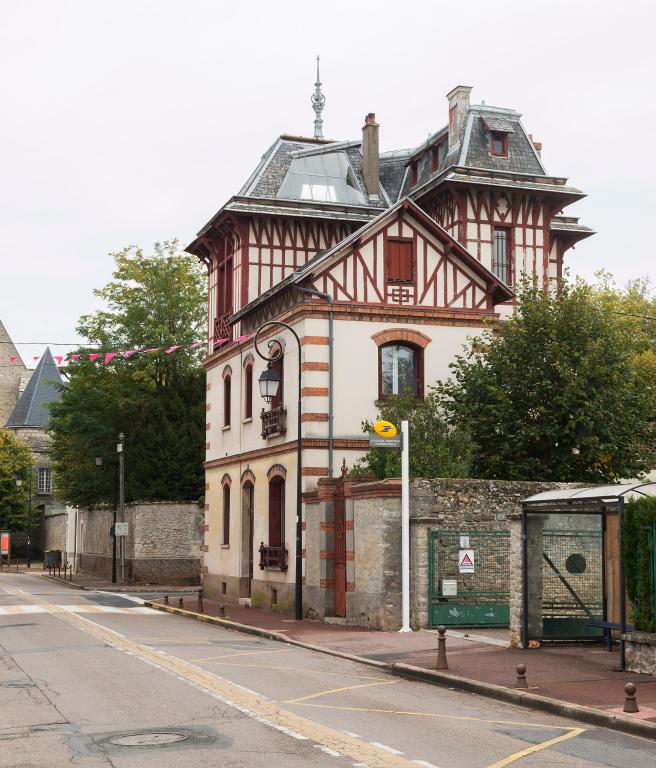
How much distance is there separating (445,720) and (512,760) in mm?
2212

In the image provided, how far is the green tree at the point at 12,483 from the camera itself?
77.2m

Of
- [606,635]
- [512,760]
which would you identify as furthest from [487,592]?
[512,760]

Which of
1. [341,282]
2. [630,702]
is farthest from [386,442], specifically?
[630,702]

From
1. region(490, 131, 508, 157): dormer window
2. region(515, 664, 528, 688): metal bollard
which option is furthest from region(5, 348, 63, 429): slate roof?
region(515, 664, 528, 688): metal bollard

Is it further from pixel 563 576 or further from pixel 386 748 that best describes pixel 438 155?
pixel 386 748

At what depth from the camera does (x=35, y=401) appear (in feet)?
289

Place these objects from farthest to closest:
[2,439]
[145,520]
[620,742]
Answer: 1. [2,439]
2. [145,520]
3. [620,742]

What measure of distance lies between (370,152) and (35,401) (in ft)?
189

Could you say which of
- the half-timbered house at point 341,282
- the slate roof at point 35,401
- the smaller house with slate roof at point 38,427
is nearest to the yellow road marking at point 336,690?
the half-timbered house at point 341,282

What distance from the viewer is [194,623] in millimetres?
25609

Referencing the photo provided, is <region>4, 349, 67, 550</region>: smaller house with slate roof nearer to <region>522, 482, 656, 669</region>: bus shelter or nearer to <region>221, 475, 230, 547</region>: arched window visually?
<region>221, 475, 230, 547</region>: arched window

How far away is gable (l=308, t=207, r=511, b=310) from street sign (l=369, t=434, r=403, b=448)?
637cm

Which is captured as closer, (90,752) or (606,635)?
(90,752)

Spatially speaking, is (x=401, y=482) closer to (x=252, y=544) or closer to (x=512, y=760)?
(x=252, y=544)
